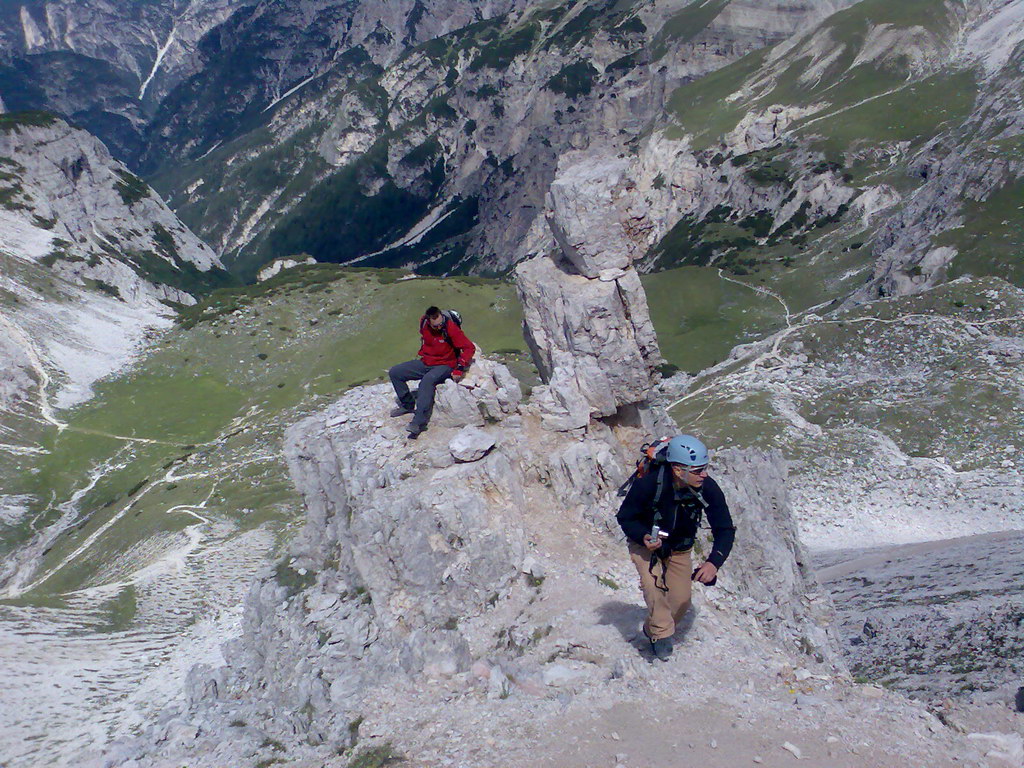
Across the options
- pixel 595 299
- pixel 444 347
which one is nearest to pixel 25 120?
pixel 595 299

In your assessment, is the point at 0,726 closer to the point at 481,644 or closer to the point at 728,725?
the point at 481,644

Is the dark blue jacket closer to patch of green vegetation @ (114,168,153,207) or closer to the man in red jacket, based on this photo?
the man in red jacket

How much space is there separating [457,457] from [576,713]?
316 inches

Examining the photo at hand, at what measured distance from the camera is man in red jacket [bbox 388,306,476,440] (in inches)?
702

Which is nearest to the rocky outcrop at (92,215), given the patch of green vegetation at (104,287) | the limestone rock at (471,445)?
the patch of green vegetation at (104,287)

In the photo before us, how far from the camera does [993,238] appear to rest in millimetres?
59000

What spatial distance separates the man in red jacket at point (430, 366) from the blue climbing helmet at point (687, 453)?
8999 mm

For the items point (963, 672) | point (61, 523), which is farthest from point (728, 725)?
point (61, 523)

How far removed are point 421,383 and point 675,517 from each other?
9.18 metres

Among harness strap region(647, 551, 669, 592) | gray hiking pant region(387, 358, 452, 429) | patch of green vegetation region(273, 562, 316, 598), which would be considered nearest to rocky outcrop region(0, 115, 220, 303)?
patch of green vegetation region(273, 562, 316, 598)

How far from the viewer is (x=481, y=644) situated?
1434 cm

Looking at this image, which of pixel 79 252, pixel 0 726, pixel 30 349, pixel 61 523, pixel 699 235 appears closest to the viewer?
pixel 0 726

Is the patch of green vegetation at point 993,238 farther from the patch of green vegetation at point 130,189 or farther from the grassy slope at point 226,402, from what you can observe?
the patch of green vegetation at point 130,189

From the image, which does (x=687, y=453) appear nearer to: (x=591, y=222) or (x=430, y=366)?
(x=430, y=366)
